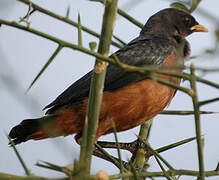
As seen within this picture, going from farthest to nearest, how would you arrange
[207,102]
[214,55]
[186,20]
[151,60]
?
[186,20], [151,60], [207,102], [214,55]

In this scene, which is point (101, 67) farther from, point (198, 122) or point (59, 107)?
point (59, 107)

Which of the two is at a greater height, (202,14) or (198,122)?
(202,14)

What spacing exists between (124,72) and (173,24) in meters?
1.31

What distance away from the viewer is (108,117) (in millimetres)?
3662

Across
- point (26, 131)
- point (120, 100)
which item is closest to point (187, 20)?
point (120, 100)

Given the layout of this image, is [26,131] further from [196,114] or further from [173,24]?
[196,114]

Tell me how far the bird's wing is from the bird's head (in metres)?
0.58

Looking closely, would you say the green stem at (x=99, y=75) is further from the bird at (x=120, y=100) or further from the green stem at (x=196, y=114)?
the bird at (x=120, y=100)

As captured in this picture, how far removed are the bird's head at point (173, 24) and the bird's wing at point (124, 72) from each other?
0.58m

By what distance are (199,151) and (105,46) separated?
0.65 meters

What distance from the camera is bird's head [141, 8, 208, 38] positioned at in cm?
463

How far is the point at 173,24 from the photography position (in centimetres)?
467

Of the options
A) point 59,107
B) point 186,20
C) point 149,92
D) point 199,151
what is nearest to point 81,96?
point 59,107

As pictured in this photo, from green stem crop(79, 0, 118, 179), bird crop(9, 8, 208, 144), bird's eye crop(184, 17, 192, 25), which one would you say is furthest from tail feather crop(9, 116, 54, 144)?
bird's eye crop(184, 17, 192, 25)
